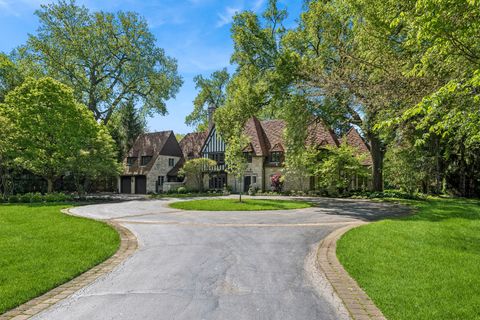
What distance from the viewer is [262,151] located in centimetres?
3697

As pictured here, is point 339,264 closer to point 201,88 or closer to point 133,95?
point 133,95

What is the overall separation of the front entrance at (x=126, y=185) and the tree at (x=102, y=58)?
8.69 m

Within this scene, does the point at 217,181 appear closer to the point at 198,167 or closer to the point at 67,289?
the point at 198,167

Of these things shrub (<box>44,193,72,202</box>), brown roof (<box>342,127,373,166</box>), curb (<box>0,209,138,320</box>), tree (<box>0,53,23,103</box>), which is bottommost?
curb (<box>0,209,138,320</box>)

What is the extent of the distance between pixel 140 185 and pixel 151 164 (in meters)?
3.09

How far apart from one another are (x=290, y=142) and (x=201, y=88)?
33.2 meters

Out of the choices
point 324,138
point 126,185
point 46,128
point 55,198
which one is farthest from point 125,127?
point 324,138

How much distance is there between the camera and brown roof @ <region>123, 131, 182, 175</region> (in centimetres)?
4094

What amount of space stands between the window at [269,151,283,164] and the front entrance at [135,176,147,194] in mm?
15507

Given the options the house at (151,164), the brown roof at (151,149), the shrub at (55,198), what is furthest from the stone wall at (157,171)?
the shrub at (55,198)

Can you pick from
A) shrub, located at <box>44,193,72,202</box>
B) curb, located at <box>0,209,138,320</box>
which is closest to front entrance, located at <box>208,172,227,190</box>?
shrub, located at <box>44,193,72,202</box>

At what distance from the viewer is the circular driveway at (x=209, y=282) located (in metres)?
4.67

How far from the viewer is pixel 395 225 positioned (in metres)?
11.3

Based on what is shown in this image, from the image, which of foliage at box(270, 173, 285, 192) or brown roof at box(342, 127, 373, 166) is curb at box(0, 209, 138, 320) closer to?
foliage at box(270, 173, 285, 192)
